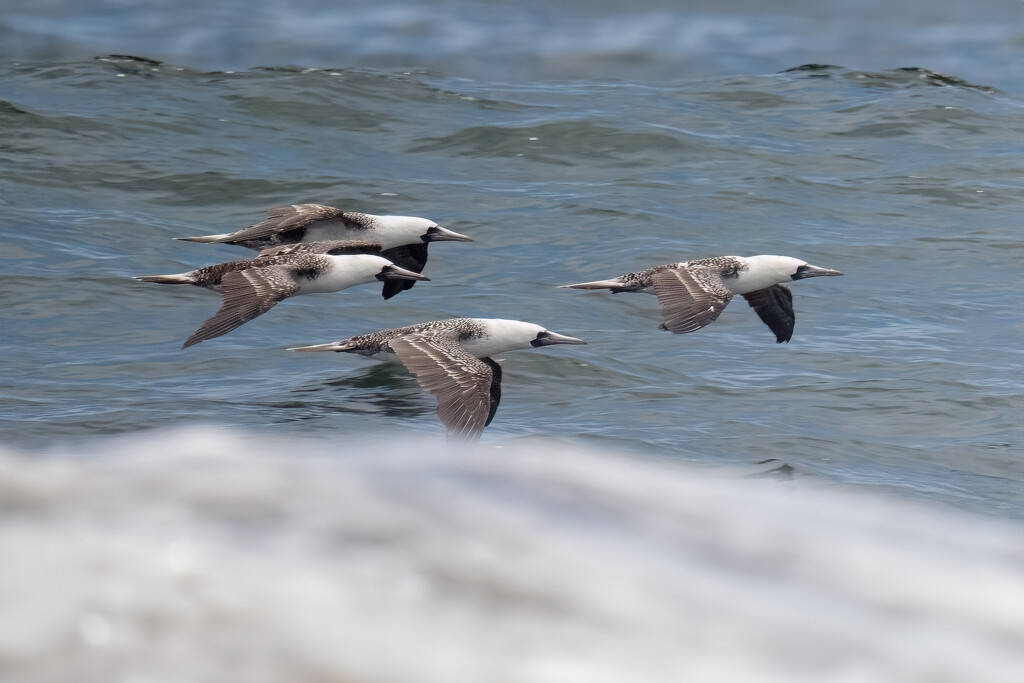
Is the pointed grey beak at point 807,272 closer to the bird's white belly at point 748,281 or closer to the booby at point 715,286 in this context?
the booby at point 715,286

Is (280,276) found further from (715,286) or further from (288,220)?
(715,286)

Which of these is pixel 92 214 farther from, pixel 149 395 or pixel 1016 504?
pixel 1016 504

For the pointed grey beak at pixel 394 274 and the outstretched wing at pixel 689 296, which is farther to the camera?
the pointed grey beak at pixel 394 274

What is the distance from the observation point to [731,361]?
12695 millimetres

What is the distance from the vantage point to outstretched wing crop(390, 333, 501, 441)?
8594mm

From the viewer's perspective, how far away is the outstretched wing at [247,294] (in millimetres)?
9703

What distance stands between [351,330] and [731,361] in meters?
4.09

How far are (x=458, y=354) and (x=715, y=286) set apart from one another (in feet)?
9.17

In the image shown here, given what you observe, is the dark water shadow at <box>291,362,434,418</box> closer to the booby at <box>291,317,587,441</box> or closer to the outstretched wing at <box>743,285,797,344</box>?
the booby at <box>291,317,587,441</box>

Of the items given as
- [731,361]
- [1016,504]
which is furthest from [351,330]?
[1016,504]

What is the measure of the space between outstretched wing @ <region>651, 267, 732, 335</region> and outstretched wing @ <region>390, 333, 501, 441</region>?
5.20 feet

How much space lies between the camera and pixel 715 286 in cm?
1122

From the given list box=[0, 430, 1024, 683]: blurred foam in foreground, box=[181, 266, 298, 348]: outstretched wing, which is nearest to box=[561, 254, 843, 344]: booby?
box=[181, 266, 298, 348]: outstretched wing

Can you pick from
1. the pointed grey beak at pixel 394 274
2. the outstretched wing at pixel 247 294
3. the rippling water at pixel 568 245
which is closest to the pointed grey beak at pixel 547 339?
the rippling water at pixel 568 245
